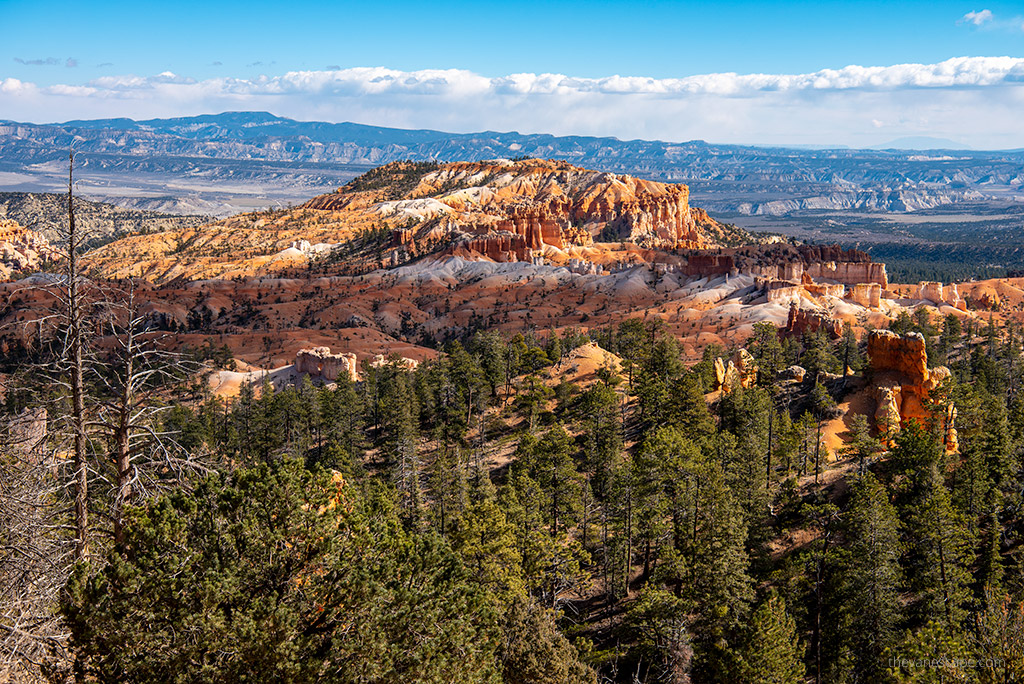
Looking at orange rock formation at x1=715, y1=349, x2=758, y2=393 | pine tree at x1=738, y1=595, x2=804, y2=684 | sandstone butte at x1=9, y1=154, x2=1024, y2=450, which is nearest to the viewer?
pine tree at x1=738, y1=595, x2=804, y2=684

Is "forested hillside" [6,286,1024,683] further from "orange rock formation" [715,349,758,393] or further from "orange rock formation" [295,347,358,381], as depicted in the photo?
"orange rock formation" [295,347,358,381]

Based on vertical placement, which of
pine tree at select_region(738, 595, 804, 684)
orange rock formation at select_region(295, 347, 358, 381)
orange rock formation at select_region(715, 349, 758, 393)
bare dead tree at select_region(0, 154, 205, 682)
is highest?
bare dead tree at select_region(0, 154, 205, 682)

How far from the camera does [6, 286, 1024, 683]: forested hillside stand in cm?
1694

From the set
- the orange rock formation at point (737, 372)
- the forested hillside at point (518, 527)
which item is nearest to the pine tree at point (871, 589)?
the forested hillside at point (518, 527)

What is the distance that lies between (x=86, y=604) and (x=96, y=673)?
155 cm

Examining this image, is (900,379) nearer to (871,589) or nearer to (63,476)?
(871,589)

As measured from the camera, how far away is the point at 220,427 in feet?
219

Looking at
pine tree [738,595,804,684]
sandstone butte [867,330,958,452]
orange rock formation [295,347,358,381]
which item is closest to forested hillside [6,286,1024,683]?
pine tree [738,595,804,684]

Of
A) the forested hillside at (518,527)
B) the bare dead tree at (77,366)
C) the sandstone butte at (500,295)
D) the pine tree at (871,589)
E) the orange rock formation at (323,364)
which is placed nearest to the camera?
the bare dead tree at (77,366)

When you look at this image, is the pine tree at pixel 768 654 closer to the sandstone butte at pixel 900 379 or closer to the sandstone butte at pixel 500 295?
the sandstone butte at pixel 900 379

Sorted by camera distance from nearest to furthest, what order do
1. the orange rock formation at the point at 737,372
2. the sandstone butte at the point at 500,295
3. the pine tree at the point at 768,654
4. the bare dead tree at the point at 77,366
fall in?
the bare dead tree at the point at 77,366, the pine tree at the point at 768,654, the orange rock formation at the point at 737,372, the sandstone butte at the point at 500,295

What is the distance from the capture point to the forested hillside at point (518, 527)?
1694 centimetres

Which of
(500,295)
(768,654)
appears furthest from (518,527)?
(500,295)

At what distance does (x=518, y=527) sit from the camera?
129ft
